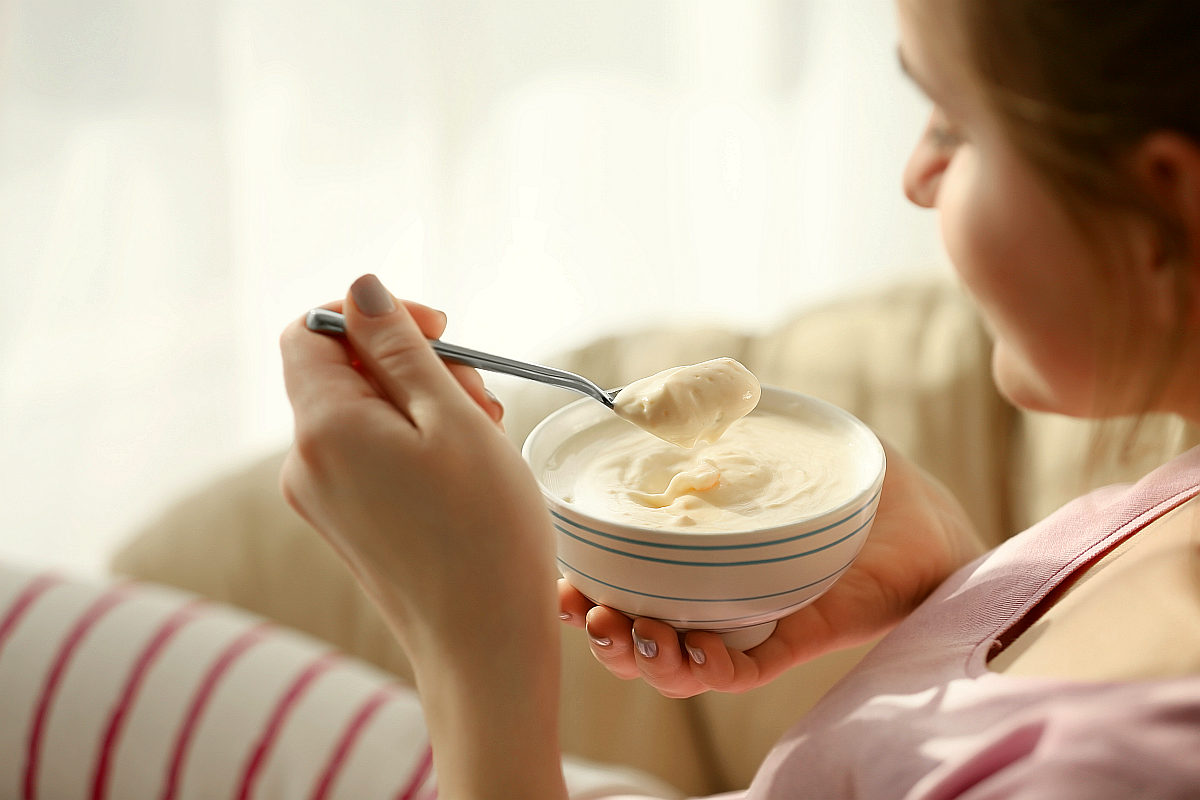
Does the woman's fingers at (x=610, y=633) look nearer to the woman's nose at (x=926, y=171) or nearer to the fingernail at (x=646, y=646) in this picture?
the fingernail at (x=646, y=646)

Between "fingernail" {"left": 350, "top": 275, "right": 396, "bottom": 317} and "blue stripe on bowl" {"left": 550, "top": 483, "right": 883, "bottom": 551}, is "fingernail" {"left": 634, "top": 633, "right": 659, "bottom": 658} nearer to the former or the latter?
"blue stripe on bowl" {"left": 550, "top": 483, "right": 883, "bottom": 551}

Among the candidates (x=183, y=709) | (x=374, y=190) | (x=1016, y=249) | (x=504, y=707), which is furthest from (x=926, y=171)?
(x=374, y=190)

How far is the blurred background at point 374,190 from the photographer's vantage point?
1802mm

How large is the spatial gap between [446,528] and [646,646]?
20 cm

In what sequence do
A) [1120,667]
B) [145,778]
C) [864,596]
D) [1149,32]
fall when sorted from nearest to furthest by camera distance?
[1149,32] → [1120,667] → [864,596] → [145,778]

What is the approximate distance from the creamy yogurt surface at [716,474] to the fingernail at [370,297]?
200 millimetres

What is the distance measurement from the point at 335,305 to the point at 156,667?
3.22 feet

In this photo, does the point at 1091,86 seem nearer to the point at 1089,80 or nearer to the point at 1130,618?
the point at 1089,80

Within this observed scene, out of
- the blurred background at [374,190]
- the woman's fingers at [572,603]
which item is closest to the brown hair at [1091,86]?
the woman's fingers at [572,603]

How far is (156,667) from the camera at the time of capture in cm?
153

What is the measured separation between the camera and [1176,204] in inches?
23.2

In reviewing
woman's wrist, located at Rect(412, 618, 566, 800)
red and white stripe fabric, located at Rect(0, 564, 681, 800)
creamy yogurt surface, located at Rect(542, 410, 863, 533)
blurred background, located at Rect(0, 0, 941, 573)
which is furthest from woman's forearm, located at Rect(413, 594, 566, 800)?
blurred background, located at Rect(0, 0, 941, 573)

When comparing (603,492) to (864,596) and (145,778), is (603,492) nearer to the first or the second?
(864,596)

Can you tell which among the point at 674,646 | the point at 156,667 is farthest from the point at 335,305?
the point at 156,667
